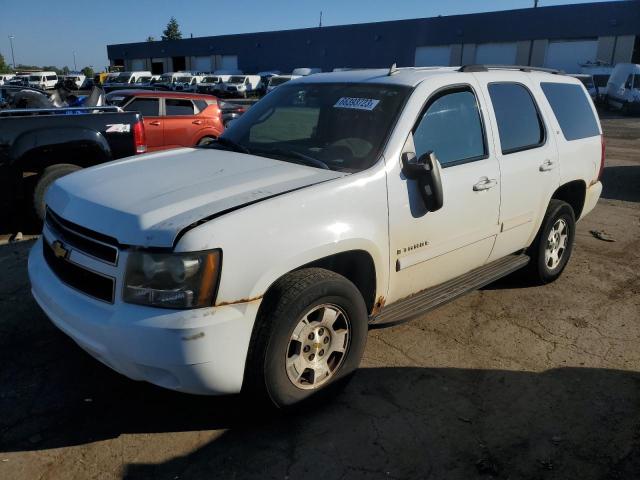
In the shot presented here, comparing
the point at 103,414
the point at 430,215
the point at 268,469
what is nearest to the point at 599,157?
the point at 430,215

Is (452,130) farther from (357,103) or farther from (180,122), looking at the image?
(180,122)

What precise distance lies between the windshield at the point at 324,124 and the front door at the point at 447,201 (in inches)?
8.0

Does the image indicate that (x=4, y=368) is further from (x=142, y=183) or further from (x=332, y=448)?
(x=332, y=448)

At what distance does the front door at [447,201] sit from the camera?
3.31 m

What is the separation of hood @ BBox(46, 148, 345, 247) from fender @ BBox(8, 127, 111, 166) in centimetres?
301

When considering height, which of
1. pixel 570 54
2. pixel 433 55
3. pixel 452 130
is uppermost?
pixel 570 54

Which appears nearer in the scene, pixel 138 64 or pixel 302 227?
pixel 302 227

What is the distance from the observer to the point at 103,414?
306cm

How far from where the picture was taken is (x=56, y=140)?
20.2ft

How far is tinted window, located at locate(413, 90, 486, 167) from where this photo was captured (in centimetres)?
353

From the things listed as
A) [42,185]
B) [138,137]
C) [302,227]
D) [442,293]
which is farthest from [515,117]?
[42,185]

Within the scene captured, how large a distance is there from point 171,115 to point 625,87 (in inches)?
1030

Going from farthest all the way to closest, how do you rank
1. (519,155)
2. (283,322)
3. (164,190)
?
(519,155) < (164,190) < (283,322)

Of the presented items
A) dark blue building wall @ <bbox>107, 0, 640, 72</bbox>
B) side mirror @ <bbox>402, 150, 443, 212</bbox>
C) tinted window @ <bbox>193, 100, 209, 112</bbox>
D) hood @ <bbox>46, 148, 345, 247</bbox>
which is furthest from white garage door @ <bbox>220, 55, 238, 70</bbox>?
side mirror @ <bbox>402, 150, 443, 212</bbox>
